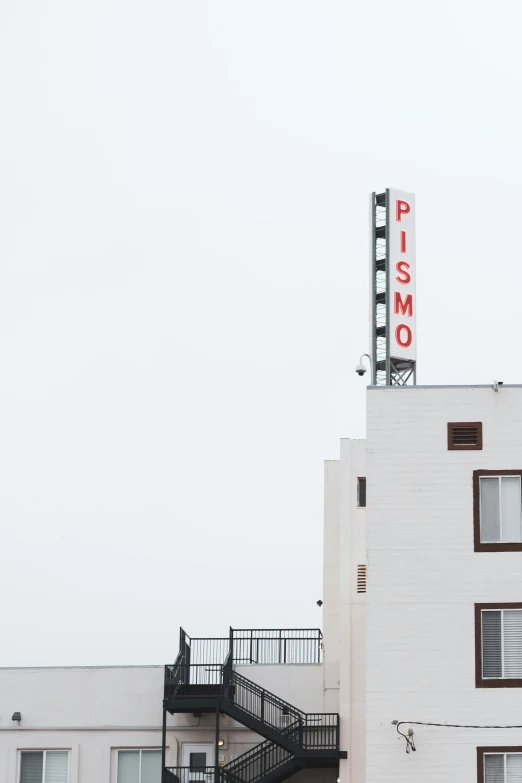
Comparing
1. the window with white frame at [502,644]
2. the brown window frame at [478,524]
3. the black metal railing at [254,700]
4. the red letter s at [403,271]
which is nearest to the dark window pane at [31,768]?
the black metal railing at [254,700]

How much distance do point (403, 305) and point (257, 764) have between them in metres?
15.7

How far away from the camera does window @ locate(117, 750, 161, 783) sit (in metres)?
49.0

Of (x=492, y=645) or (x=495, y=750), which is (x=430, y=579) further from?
(x=495, y=750)

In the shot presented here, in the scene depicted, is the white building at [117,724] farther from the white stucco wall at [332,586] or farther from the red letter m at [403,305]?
the red letter m at [403,305]

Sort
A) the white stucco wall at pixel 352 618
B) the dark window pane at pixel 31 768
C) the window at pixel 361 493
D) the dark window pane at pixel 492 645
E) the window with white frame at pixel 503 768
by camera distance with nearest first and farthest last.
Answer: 1. the window with white frame at pixel 503 768
2. the dark window pane at pixel 492 645
3. the white stucco wall at pixel 352 618
4. the dark window pane at pixel 31 768
5. the window at pixel 361 493

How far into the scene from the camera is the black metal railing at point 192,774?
46.9 meters

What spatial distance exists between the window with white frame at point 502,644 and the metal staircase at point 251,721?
27.2ft

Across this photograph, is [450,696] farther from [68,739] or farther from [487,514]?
[68,739]

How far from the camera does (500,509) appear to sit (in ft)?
135

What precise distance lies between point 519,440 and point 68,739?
18553 millimetres

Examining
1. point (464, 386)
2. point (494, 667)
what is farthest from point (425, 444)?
point (494, 667)

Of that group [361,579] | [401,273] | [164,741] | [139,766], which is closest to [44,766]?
[139,766]

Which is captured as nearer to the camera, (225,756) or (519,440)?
(519,440)

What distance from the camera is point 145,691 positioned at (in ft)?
162
